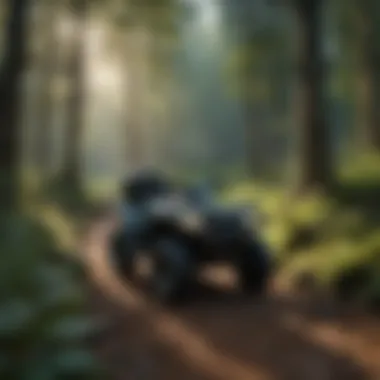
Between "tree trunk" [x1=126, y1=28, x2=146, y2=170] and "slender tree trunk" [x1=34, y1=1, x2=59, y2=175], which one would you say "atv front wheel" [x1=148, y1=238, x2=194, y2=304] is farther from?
"slender tree trunk" [x1=34, y1=1, x2=59, y2=175]

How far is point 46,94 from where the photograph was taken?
1584cm

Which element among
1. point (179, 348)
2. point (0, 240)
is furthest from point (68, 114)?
point (179, 348)

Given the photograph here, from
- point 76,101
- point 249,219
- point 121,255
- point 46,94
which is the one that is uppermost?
point 46,94

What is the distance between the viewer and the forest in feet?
20.2

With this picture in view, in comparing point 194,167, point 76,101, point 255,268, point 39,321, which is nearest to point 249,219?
point 255,268

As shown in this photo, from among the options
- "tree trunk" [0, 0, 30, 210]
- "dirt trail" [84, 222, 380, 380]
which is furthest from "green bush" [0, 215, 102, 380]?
"tree trunk" [0, 0, 30, 210]

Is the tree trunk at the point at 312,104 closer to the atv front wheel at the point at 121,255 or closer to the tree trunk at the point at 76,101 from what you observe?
the atv front wheel at the point at 121,255

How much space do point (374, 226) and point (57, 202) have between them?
5351 mm

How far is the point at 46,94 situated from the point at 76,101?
3052 millimetres

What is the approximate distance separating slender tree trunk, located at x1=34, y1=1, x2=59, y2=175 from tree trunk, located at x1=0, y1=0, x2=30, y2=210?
4.25m

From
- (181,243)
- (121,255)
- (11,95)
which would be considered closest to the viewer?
(181,243)

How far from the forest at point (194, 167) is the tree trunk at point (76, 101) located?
0.05 metres

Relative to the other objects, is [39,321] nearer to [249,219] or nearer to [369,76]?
[249,219]

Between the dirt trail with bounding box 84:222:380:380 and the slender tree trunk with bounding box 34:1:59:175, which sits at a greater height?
the slender tree trunk with bounding box 34:1:59:175
